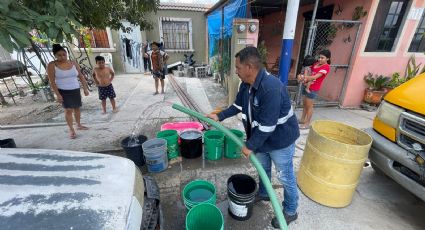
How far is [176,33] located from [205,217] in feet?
40.6

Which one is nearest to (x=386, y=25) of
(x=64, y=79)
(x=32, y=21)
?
(x=32, y=21)

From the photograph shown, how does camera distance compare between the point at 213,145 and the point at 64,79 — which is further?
the point at 64,79

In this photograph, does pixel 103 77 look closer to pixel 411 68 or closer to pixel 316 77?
pixel 316 77

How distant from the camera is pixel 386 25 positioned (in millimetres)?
5383

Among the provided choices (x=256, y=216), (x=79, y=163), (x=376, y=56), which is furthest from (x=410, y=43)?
(x=79, y=163)

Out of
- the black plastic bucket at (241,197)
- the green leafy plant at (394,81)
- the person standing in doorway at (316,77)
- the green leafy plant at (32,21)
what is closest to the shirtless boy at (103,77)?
the green leafy plant at (32,21)

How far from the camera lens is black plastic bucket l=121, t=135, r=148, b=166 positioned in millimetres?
3213

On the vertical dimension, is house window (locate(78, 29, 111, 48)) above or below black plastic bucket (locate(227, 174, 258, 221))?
above

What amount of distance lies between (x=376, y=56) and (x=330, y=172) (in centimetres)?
507

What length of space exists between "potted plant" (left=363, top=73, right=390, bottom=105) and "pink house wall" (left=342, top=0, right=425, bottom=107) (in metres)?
0.12

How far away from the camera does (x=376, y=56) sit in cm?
561

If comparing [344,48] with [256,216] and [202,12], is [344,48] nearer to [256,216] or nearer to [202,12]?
[256,216]

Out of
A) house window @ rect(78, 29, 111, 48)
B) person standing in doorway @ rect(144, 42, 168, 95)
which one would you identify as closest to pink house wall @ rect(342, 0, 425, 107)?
person standing in doorway @ rect(144, 42, 168, 95)

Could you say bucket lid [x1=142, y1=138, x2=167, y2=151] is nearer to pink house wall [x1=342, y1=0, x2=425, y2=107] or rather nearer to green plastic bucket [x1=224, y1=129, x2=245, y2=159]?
green plastic bucket [x1=224, y1=129, x2=245, y2=159]
